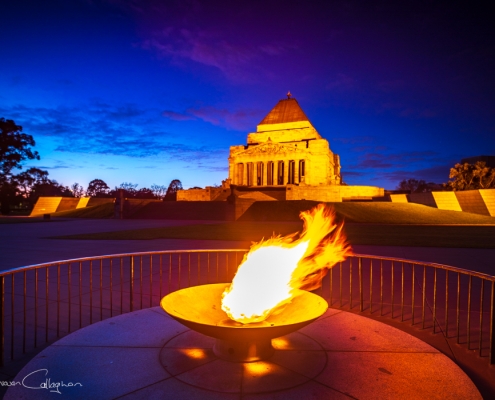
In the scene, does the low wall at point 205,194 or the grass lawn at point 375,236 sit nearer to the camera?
the grass lawn at point 375,236

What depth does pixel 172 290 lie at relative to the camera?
26.7ft

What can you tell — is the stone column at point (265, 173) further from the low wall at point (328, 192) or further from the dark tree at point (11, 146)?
the dark tree at point (11, 146)

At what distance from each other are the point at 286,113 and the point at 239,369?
3428 inches

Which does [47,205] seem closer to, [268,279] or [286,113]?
[286,113]

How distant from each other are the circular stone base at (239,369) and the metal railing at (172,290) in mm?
779

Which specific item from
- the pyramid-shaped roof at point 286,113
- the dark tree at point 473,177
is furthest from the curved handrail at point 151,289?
the pyramid-shaped roof at point 286,113

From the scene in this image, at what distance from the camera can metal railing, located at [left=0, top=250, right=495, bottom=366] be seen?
4.94 meters

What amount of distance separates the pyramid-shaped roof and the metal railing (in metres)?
76.7

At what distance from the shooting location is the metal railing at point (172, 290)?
494 centimetres

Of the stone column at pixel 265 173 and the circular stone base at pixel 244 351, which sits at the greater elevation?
the stone column at pixel 265 173

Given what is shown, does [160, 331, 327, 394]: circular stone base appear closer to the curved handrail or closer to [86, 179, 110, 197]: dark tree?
the curved handrail

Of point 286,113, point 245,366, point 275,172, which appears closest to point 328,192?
point 275,172

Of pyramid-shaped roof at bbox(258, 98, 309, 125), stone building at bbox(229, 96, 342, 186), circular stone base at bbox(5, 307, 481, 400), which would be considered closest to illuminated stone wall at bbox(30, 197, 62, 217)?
stone building at bbox(229, 96, 342, 186)

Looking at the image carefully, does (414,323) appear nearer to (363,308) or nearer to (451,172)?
(363,308)
